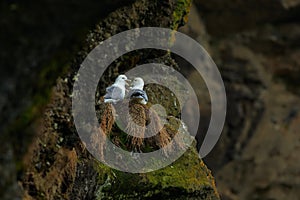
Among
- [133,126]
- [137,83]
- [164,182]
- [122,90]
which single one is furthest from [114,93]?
[164,182]

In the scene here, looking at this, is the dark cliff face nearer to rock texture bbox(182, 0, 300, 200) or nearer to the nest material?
rock texture bbox(182, 0, 300, 200)

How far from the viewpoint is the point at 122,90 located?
3043 millimetres

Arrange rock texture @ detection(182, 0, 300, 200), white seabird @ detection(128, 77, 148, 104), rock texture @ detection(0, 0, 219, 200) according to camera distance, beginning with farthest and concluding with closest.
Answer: rock texture @ detection(182, 0, 300, 200) → white seabird @ detection(128, 77, 148, 104) → rock texture @ detection(0, 0, 219, 200)

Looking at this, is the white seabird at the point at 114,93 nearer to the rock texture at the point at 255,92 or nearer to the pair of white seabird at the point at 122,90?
the pair of white seabird at the point at 122,90

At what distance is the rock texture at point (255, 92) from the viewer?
29.8 feet

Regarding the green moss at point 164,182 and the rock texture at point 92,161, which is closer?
the rock texture at point 92,161

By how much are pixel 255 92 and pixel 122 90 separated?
643 centimetres

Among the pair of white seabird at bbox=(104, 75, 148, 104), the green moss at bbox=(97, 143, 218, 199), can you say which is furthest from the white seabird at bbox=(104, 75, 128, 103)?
the green moss at bbox=(97, 143, 218, 199)

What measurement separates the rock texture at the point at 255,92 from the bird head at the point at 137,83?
5.60 meters

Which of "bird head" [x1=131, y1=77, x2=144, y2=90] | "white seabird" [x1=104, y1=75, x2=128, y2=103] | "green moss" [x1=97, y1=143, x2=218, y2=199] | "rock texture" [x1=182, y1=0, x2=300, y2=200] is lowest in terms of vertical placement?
"rock texture" [x1=182, y1=0, x2=300, y2=200]

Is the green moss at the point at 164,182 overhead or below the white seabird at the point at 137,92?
below

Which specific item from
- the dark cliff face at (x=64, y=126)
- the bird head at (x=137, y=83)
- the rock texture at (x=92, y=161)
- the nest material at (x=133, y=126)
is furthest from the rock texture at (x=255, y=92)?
the nest material at (x=133, y=126)

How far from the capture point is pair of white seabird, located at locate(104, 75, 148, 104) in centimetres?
301

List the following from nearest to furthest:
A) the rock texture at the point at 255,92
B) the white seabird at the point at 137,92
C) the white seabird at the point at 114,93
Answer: the white seabird at the point at 114,93 → the white seabird at the point at 137,92 → the rock texture at the point at 255,92
